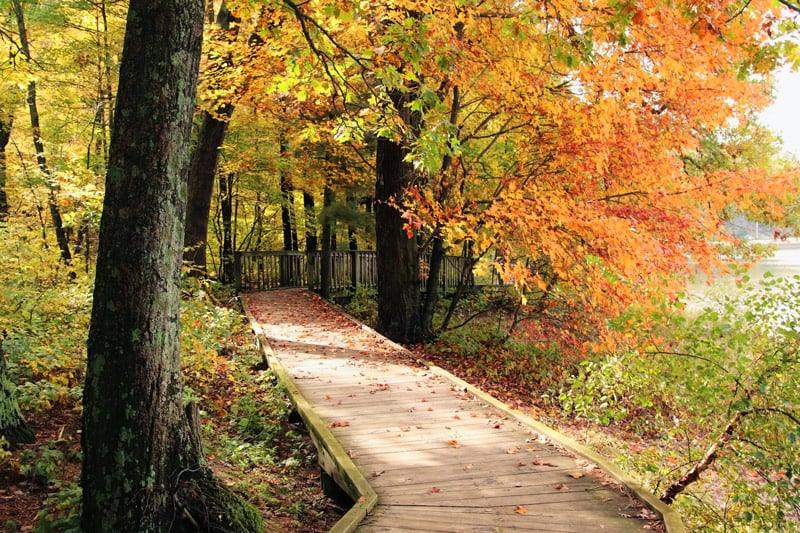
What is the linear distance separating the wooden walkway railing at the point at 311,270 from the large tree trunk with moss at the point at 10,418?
14047 millimetres

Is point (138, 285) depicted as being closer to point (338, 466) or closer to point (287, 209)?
point (338, 466)

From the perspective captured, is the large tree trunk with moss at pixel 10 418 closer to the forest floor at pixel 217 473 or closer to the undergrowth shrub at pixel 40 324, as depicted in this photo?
the forest floor at pixel 217 473

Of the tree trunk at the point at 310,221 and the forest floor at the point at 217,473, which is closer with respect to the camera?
the forest floor at the point at 217,473

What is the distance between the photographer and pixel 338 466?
15.6 ft

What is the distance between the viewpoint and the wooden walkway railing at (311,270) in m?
19.0

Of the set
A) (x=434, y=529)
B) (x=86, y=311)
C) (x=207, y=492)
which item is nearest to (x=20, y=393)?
(x=86, y=311)

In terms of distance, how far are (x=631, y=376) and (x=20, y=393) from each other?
572 centimetres

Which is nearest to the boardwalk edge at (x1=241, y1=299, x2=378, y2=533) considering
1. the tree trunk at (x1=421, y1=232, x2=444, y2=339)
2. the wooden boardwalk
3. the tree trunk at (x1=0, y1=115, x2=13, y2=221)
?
the wooden boardwalk

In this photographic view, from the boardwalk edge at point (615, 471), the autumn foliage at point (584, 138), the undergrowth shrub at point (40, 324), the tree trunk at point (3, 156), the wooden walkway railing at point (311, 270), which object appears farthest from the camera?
the wooden walkway railing at point (311, 270)

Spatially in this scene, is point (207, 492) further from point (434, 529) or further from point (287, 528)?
point (434, 529)

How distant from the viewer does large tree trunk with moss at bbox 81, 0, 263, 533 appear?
3150 mm

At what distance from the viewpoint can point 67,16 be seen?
12727 mm

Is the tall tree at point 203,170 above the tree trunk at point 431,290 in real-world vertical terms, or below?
above

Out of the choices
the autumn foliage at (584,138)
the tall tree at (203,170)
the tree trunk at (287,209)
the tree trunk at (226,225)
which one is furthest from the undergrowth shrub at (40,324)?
the tree trunk at (226,225)
